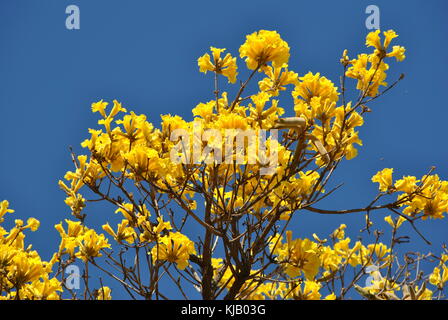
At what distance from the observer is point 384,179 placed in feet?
11.9

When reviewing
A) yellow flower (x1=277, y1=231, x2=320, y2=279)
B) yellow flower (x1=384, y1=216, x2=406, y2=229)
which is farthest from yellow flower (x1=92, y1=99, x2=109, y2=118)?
yellow flower (x1=384, y1=216, x2=406, y2=229)

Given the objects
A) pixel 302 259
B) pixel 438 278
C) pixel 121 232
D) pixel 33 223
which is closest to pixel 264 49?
pixel 302 259

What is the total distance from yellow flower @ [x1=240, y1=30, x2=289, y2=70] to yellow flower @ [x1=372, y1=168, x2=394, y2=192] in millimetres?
1141

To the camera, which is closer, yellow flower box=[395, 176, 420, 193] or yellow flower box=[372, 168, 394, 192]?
yellow flower box=[395, 176, 420, 193]

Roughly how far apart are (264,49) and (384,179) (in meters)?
1.37

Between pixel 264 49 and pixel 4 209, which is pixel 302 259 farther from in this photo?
pixel 4 209

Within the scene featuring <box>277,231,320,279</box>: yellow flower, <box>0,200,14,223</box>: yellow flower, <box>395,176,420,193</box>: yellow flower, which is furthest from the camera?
<box>0,200,14,223</box>: yellow flower

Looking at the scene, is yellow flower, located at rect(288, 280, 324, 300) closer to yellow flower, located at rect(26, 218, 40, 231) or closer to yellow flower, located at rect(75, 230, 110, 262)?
yellow flower, located at rect(75, 230, 110, 262)

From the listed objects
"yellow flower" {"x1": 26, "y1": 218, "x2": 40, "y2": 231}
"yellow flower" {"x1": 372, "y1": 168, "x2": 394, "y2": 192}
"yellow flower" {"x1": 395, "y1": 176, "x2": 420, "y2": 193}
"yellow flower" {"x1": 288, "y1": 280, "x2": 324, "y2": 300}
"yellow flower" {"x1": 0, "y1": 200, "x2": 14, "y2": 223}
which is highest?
"yellow flower" {"x1": 0, "y1": 200, "x2": 14, "y2": 223}

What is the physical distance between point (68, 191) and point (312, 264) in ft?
6.91

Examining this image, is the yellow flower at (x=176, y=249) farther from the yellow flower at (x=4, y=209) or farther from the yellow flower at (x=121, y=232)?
the yellow flower at (x=4, y=209)

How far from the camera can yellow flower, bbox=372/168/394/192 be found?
3.58 m
